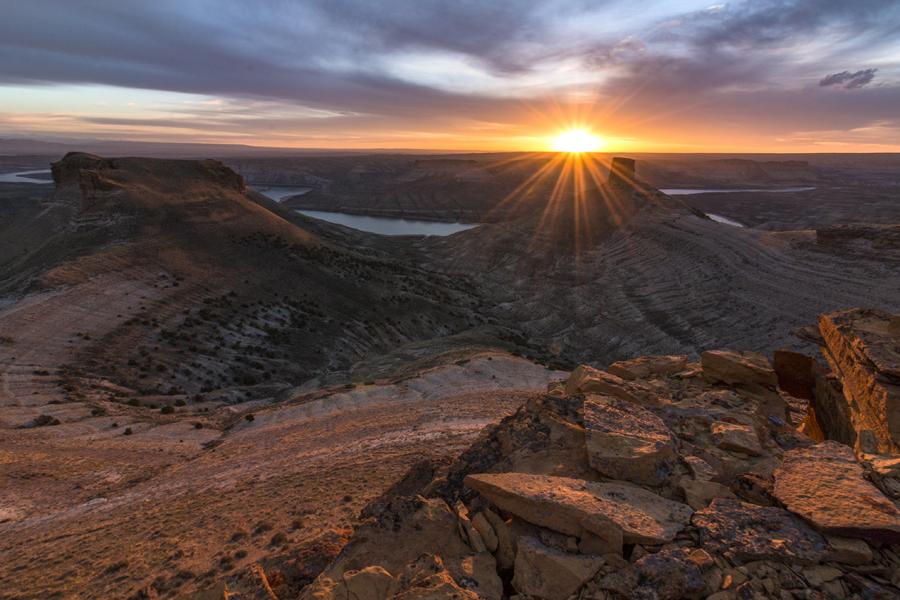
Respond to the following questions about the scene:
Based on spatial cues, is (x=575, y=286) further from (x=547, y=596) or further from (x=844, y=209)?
(x=844, y=209)

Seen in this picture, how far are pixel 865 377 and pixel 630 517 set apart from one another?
7354 mm

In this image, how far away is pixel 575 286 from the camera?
5403 cm

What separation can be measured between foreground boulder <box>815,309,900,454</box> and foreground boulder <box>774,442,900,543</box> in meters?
1.60

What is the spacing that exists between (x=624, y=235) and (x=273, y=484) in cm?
5765

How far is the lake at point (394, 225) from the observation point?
122m

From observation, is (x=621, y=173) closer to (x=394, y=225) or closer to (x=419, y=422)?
(x=394, y=225)

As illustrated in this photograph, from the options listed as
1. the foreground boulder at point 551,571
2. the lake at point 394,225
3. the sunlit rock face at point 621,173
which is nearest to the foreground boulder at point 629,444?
the foreground boulder at point 551,571

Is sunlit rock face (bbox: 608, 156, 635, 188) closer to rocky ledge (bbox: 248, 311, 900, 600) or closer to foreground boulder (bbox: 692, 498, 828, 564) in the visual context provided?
rocky ledge (bbox: 248, 311, 900, 600)

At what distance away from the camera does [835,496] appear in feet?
18.0

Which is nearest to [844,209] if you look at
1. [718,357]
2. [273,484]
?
[718,357]

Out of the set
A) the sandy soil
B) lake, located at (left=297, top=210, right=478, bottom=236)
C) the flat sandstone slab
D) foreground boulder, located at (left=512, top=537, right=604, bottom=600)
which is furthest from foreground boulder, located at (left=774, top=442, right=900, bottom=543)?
lake, located at (left=297, top=210, right=478, bottom=236)

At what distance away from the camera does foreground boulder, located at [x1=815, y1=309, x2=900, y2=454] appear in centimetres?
805

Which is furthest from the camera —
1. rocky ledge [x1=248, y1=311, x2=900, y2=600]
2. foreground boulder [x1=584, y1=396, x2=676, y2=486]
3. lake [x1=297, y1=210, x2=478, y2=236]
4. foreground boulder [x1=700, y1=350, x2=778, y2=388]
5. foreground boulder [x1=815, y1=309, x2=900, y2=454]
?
lake [x1=297, y1=210, x2=478, y2=236]

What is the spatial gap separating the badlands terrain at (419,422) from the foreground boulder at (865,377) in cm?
7
